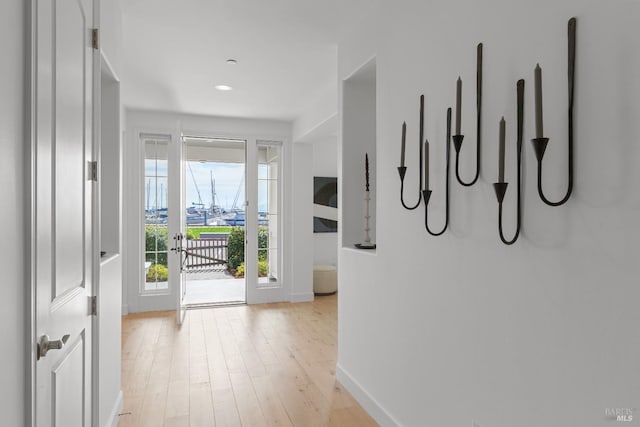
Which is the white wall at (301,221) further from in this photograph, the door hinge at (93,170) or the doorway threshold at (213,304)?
the door hinge at (93,170)

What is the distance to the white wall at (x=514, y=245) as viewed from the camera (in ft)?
3.70

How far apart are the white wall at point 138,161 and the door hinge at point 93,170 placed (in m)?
3.49

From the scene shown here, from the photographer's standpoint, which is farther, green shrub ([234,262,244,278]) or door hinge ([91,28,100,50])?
green shrub ([234,262,244,278])

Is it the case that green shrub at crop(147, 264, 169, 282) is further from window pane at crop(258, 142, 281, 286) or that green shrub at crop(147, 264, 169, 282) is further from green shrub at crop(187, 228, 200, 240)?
green shrub at crop(187, 228, 200, 240)

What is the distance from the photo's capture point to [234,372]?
3.29 m

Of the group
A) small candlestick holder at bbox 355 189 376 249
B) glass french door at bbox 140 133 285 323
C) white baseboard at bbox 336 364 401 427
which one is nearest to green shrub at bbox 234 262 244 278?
glass french door at bbox 140 133 285 323

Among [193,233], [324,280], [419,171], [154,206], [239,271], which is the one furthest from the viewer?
[193,233]

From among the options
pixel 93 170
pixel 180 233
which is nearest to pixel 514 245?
pixel 93 170

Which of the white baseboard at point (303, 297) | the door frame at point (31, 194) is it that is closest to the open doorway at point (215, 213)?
the white baseboard at point (303, 297)

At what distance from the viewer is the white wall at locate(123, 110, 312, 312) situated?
5285 millimetres

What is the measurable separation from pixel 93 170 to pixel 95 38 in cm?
60

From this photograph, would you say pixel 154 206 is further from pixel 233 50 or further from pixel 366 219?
pixel 366 219

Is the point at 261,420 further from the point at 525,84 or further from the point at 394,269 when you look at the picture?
the point at 525,84

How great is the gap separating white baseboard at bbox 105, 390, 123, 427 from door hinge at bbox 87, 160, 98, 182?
1385 millimetres
